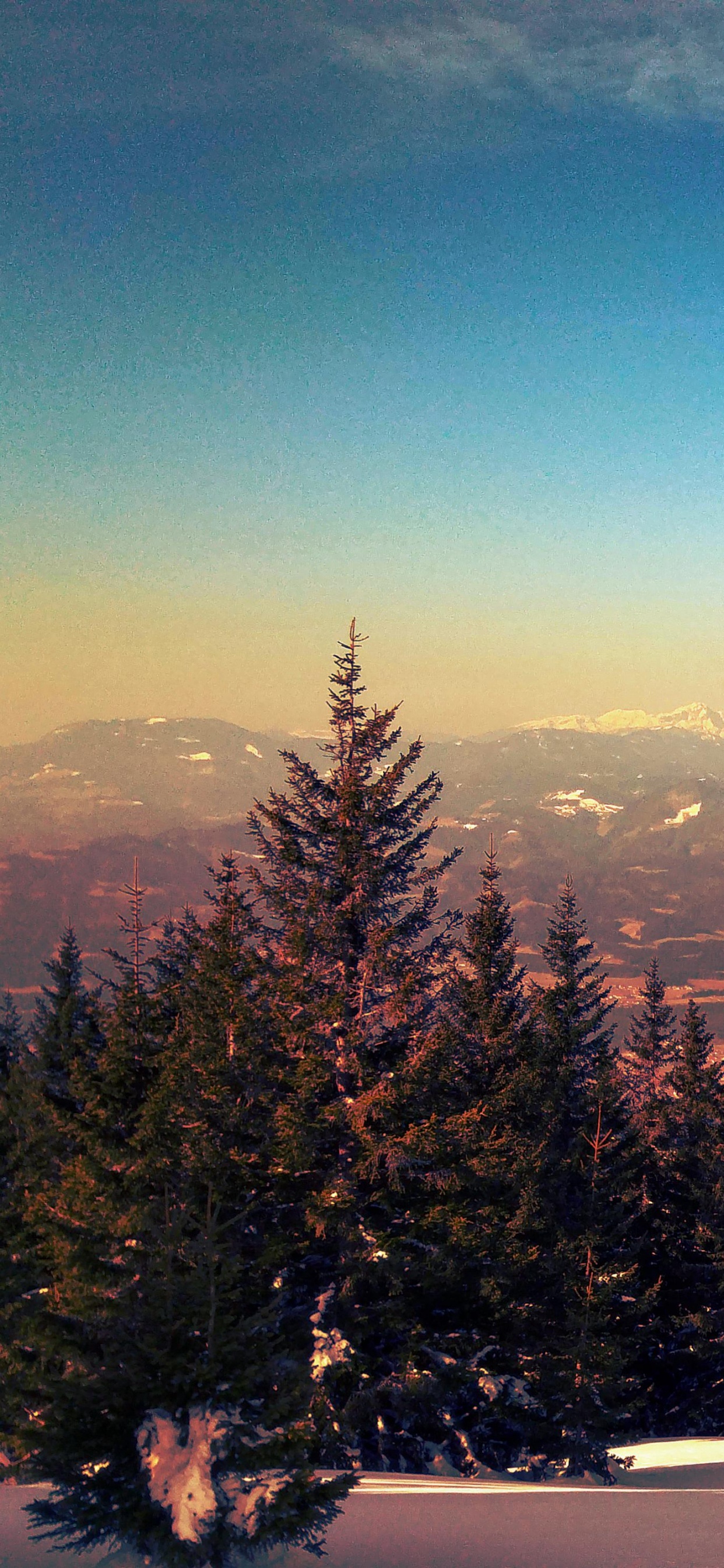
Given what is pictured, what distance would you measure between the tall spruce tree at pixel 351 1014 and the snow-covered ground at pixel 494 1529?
311 cm

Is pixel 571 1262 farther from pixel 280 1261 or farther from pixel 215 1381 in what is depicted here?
pixel 215 1381

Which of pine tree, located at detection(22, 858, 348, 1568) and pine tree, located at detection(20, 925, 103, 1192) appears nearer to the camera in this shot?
pine tree, located at detection(22, 858, 348, 1568)

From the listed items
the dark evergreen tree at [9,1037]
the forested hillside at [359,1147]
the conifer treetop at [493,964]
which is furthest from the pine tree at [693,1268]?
the dark evergreen tree at [9,1037]

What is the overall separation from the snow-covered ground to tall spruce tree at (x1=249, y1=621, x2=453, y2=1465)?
10.2 feet

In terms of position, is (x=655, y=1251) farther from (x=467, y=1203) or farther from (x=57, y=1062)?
(x=57, y=1062)

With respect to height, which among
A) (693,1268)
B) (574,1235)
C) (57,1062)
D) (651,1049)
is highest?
(57,1062)

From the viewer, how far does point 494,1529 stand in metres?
13.1

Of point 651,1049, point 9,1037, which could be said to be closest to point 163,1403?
point 9,1037

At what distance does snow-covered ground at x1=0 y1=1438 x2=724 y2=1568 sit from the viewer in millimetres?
Answer: 11938

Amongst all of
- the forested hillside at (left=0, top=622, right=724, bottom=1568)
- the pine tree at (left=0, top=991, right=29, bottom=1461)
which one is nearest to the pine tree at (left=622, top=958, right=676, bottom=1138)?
the forested hillside at (left=0, top=622, right=724, bottom=1568)

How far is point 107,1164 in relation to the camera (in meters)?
16.3

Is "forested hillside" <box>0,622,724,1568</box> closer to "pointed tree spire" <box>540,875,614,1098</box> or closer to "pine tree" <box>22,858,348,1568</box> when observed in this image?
"pointed tree spire" <box>540,875,614,1098</box>

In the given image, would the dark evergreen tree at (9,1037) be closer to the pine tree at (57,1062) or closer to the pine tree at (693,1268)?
the pine tree at (57,1062)

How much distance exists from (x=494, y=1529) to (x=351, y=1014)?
8.73 metres
